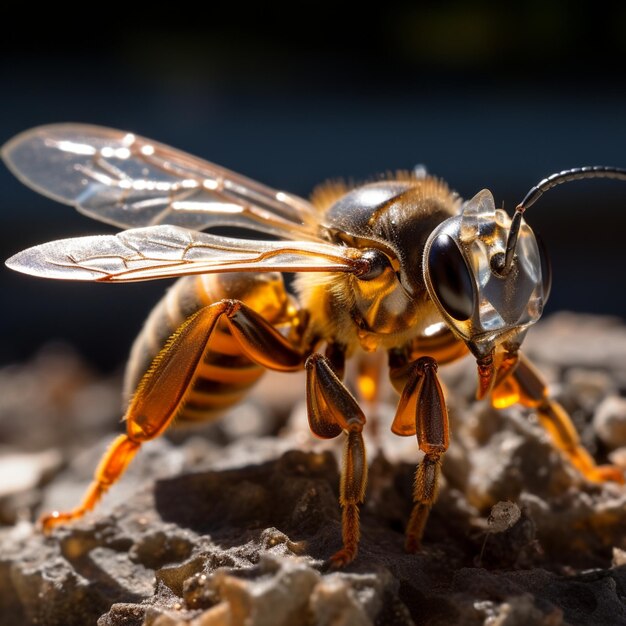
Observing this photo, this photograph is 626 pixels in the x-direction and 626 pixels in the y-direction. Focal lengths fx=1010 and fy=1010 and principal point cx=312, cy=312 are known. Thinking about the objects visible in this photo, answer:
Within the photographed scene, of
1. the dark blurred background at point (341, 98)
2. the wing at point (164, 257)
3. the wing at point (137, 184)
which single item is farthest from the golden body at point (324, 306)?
the dark blurred background at point (341, 98)

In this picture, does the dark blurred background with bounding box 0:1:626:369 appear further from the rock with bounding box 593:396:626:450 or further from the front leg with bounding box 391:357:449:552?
the front leg with bounding box 391:357:449:552

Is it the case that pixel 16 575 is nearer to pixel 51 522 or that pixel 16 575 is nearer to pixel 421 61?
pixel 51 522

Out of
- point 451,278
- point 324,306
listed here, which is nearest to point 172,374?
point 324,306

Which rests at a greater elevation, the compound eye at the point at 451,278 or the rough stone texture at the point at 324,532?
the compound eye at the point at 451,278

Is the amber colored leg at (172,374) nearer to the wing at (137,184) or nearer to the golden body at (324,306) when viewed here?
the golden body at (324,306)

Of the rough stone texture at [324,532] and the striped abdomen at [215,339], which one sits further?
the striped abdomen at [215,339]

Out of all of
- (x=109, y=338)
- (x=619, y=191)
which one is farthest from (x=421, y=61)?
(x=109, y=338)

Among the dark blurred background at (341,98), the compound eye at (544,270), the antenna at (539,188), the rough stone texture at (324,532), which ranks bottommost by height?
the rough stone texture at (324,532)

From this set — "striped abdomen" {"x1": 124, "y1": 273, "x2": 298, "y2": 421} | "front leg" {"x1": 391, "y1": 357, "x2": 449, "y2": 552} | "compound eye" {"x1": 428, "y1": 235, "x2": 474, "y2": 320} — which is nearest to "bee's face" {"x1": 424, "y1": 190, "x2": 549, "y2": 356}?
"compound eye" {"x1": 428, "y1": 235, "x2": 474, "y2": 320}
